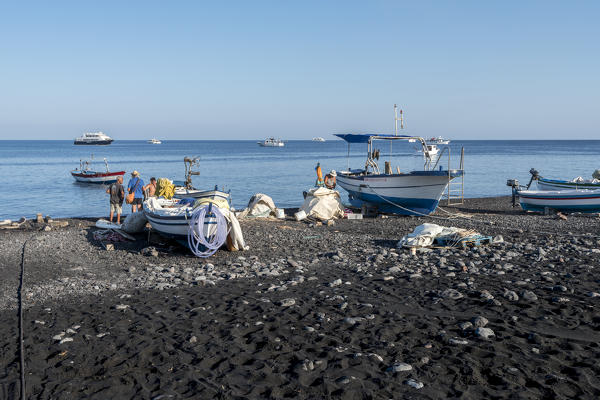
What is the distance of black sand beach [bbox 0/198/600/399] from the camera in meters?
5.91

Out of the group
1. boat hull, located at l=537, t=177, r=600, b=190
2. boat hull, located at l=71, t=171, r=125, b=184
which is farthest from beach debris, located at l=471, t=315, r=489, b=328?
boat hull, located at l=71, t=171, r=125, b=184

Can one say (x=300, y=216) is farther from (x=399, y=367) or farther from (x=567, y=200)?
(x=399, y=367)

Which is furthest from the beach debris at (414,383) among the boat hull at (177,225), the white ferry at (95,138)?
the white ferry at (95,138)

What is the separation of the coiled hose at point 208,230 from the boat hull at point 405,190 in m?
10.5

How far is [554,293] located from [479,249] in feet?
14.1

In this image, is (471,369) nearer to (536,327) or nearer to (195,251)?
(536,327)

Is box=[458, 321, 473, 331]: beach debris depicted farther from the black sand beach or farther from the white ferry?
the white ferry

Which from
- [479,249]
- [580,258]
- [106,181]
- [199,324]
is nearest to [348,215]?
[479,249]

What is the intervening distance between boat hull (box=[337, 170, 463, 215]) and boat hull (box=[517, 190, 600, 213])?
180 inches

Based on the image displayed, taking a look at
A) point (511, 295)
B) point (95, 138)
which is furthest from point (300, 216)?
point (95, 138)

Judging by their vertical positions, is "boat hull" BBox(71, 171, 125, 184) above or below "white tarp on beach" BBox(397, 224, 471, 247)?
below

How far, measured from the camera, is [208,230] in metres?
13.5

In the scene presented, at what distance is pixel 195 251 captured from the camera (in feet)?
44.7

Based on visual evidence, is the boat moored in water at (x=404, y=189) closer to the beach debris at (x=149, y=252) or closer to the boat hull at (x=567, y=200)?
the boat hull at (x=567, y=200)
